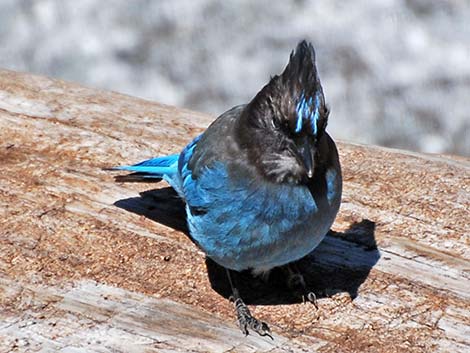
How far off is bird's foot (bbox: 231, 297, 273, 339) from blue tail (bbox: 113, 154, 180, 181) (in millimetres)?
963

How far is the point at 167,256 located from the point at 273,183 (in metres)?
0.70

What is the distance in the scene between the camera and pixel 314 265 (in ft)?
18.5

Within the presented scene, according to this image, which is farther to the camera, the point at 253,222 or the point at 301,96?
the point at 253,222

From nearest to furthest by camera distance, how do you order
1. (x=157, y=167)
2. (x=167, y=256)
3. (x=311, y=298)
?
1. (x=311, y=298)
2. (x=167, y=256)
3. (x=157, y=167)

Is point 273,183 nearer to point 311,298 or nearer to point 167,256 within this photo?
point 311,298

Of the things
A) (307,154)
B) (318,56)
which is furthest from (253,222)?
(318,56)

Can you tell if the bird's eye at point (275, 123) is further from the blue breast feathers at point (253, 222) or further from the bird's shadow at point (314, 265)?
the bird's shadow at point (314, 265)

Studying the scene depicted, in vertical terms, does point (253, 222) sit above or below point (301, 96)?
below

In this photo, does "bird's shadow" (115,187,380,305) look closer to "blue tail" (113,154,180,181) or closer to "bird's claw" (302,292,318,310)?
"bird's claw" (302,292,318,310)

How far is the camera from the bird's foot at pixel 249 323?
5.04 m

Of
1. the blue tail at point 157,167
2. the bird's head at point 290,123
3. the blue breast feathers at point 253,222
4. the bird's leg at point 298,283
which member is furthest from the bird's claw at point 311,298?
the blue tail at point 157,167

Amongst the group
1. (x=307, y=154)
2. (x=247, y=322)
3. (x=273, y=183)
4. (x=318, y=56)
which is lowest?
(x=247, y=322)

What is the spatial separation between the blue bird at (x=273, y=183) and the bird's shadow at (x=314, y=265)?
9 centimetres

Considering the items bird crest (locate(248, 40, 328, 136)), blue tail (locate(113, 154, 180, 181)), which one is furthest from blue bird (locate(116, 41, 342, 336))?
blue tail (locate(113, 154, 180, 181))
